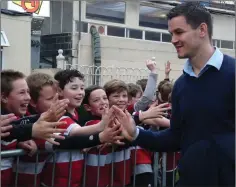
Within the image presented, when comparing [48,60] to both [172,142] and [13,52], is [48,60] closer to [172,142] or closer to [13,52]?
[13,52]

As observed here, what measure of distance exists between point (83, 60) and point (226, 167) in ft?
48.6

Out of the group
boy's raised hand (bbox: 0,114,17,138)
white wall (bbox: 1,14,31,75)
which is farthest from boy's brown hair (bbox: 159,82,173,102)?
white wall (bbox: 1,14,31,75)

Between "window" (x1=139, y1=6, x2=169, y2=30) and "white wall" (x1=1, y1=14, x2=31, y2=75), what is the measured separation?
623 cm

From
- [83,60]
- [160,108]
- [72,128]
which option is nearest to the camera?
[72,128]

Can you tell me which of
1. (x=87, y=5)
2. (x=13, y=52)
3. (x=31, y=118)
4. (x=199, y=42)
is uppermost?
(x=87, y=5)

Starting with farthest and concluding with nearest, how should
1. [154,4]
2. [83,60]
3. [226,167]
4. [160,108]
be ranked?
[154,4], [83,60], [160,108], [226,167]

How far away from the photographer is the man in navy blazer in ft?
7.80

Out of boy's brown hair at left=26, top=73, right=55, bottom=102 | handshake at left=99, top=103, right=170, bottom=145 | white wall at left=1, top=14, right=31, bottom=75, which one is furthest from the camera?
white wall at left=1, top=14, right=31, bottom=75

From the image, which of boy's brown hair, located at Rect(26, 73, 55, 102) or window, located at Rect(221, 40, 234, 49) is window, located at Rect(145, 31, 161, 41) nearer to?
window, located at Rect(221, 40, 234, 49)

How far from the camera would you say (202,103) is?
2.39 m

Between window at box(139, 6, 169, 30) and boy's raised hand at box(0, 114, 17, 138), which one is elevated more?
window at box(139, 6, 169, 30)

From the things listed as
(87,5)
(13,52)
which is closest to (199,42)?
(13,52)

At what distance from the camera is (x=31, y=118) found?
3062mm

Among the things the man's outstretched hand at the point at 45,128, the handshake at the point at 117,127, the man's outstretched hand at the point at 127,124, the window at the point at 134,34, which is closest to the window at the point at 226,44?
the window at the point at 134,34
